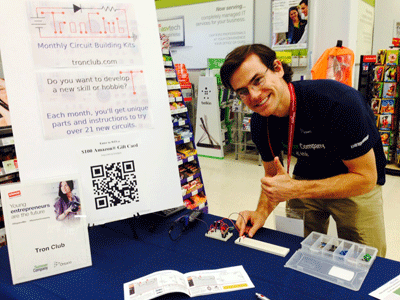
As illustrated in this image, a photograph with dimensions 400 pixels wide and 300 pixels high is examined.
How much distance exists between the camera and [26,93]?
4.38ft

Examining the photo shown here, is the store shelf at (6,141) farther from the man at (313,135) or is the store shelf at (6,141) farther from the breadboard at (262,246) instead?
the breadboard at (262,246)

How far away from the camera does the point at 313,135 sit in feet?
5.02

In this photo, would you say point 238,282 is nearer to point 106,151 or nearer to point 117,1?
point 106,151

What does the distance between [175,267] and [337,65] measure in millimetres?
3987

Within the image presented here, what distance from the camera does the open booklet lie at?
1.10 m

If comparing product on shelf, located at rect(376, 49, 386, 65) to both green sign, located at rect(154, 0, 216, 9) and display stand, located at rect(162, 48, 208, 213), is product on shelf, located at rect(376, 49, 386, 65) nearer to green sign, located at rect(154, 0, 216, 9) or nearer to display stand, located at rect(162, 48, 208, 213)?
display stand, located at rect(162, 48, 208, 213)

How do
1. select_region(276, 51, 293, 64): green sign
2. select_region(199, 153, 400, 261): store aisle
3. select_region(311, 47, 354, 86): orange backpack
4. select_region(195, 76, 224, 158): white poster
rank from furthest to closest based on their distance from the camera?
select_region(195, 76, 224, 158): white poster → select_region(276, 51, 293, 64): green sign → select_region(311, 47, 354, 86): orange backpack → select_region(199, 153, 400, 261): store aisle

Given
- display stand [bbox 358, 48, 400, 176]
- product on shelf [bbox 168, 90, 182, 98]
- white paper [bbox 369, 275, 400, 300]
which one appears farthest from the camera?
display stand [bbox 358, 48, 400, 176]

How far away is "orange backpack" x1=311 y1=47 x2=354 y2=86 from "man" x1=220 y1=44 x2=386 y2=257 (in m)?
2.94

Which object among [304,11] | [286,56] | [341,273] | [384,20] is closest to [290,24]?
[304,11]

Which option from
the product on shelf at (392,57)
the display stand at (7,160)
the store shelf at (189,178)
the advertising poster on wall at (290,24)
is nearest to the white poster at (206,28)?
the advertising poster on wall at (290,24)

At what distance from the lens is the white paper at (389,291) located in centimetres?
104

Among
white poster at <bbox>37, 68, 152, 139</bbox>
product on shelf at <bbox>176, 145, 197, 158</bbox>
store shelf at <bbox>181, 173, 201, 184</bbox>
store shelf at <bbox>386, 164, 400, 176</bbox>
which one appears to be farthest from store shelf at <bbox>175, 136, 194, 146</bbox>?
Answer: store shelf at <bbox>386, 164, 400, 176</bbox>

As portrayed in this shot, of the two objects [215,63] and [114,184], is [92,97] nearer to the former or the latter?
[114,184]
